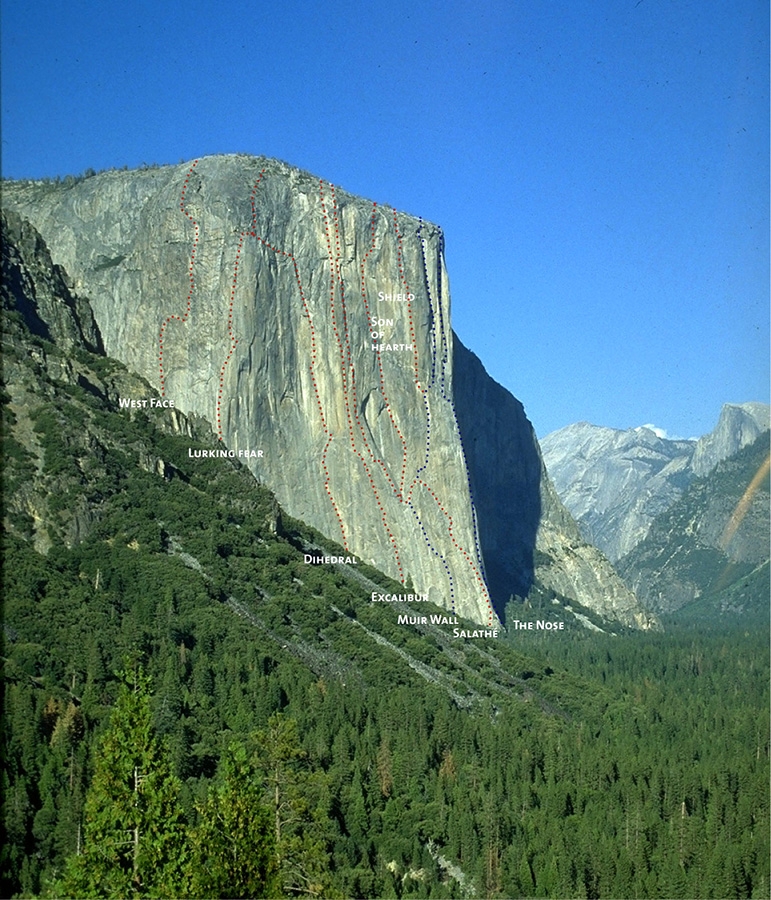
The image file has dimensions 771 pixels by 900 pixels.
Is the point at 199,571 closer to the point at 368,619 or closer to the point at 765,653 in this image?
the point at 368,619

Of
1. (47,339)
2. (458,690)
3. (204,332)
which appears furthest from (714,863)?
(204,332)

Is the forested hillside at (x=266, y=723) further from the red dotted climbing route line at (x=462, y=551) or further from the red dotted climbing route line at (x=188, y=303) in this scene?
the red dotted climbing route line at (x=462, y=551)

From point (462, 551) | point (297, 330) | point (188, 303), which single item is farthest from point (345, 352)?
point (462, 551)


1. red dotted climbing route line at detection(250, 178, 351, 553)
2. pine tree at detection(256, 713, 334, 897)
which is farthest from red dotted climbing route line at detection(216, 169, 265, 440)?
pine tree at detection(256, 713, 334, 897)

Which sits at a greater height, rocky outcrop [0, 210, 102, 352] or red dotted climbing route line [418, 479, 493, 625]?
rocky outcrop [0, 210, 102, 352]

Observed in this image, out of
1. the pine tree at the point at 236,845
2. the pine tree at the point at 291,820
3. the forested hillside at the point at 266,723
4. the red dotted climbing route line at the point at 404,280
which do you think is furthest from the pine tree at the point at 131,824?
the red dotted climbing route line at the point at 404,280

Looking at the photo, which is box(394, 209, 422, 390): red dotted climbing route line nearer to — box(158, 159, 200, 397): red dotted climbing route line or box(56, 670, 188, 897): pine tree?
box(158, 159, 200, 397): red dotted climbing route line
